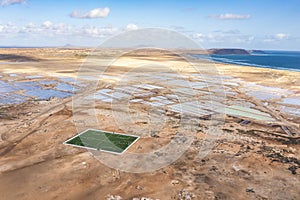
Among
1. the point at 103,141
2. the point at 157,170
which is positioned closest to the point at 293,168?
the point at 157,170

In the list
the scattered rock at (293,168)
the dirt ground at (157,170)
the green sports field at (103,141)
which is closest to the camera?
the dirt ground at (157,170)

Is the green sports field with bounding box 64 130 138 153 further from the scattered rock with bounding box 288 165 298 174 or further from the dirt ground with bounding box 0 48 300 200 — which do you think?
the scattered rock with bounding box 288 165 298 174

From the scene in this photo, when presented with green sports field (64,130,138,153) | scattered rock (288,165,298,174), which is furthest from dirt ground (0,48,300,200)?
green sports field (64,130,138,153)

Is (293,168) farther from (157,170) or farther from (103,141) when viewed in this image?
(103,141)

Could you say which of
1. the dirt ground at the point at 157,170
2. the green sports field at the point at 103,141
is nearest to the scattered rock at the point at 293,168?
the dirt ground at the point at 157,170

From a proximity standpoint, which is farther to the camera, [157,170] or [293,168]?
[293,168]

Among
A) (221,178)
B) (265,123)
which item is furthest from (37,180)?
(265,123)

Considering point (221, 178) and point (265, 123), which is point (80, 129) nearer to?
point (221, 178)

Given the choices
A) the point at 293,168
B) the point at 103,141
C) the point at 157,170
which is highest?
the point at 103,141

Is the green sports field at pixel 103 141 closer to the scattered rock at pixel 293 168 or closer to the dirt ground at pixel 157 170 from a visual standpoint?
the dirt ground at pixel 157 170
